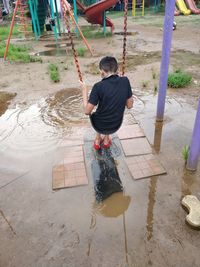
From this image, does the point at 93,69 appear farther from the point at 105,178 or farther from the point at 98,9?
the point at 98,9

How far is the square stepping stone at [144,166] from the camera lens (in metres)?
3.04

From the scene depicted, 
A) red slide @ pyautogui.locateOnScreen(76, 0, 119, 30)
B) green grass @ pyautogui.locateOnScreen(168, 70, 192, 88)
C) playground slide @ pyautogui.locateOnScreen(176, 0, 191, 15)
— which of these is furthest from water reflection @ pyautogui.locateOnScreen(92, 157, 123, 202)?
playground slide @ pyautogui.locateOnScreen(176, 0, 191, 15)

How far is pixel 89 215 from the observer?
8.33ft

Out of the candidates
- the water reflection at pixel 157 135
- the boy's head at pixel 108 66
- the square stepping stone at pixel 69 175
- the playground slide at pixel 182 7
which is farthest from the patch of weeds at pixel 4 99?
the playground slide at pixel 182 7

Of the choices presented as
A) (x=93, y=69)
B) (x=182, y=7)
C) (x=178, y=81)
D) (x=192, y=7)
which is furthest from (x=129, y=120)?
(x=192, y=7)

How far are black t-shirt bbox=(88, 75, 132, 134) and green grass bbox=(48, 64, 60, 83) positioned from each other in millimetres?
3482

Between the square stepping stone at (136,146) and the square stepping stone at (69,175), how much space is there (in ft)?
2.33

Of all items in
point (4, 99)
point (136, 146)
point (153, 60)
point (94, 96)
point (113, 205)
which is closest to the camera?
point (113, 205)

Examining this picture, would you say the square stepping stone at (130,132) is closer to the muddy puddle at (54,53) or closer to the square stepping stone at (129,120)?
the square stepping stone at (129,120)

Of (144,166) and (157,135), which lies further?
(157,135)

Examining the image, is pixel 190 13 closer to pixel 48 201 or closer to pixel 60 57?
pixel 60 57

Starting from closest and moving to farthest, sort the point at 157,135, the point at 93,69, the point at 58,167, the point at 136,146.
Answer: the point at 58,167 → the point at 136,146 → the point at 157,135 → the point at 93,69

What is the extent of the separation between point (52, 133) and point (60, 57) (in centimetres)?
551

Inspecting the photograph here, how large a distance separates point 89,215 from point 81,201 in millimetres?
224
